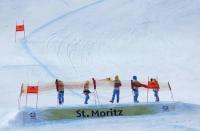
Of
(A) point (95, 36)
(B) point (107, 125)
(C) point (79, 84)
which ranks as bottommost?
(B) point (107, 125)

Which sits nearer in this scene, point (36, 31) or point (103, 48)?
point (103, 48)

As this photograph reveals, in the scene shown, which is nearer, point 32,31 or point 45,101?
point 45,101

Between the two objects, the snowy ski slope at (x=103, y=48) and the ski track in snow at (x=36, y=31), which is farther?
the ski track in snow at (x=36, y=31)

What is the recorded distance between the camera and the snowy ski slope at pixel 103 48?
68.7ft

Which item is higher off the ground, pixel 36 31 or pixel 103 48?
pixel 36 31

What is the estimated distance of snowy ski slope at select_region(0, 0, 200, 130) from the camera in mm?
20928

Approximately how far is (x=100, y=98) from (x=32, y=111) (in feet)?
16.6

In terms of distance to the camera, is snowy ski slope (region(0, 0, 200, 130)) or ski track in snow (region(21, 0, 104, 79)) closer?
snowy ski slope (region(0, 0, 200, 130))

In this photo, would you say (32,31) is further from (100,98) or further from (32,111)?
(32,111)

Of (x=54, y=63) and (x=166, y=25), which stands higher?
(x=166, y=25)

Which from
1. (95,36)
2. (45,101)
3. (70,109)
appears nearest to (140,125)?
(70,109)

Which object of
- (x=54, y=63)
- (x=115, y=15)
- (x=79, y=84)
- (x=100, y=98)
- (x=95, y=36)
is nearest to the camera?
(x=79, y=84)

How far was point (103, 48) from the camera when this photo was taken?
32.2m

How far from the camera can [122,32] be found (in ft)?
115
